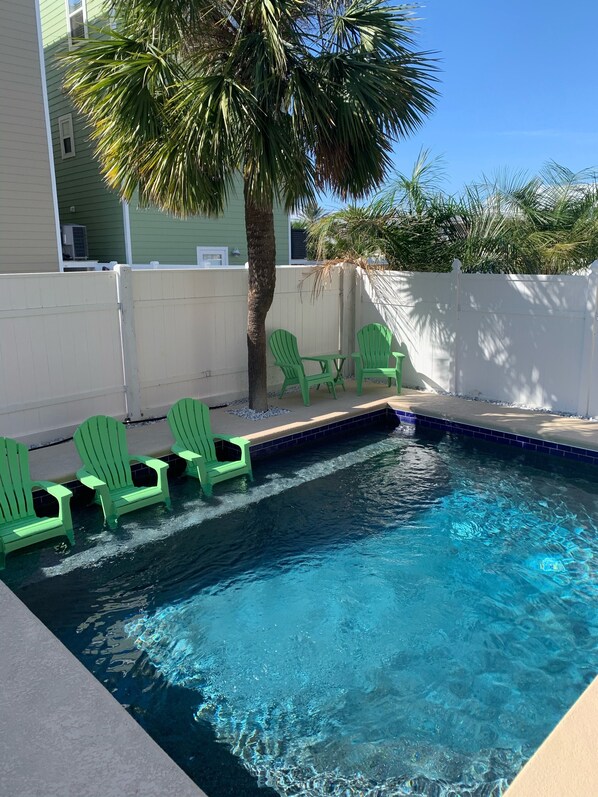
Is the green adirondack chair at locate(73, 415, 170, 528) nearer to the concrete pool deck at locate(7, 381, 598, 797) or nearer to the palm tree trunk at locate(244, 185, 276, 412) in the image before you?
Answer: the concrete pool deck at locate(7, 381, 598, 797)

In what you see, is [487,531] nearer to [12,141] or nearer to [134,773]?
[134,773]

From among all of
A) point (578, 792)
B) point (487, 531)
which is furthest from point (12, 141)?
point (578, 792)

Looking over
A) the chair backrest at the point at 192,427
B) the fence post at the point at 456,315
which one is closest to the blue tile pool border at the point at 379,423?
the chair backrest at the point at 192,427

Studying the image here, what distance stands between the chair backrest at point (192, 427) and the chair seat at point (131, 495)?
0.75 meters

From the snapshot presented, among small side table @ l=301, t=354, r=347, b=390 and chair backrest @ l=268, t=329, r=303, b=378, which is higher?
chair backrest @ l=268, t=329, r=303, b=378

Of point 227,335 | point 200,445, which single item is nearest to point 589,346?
point 227,335

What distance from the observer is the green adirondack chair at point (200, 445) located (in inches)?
226

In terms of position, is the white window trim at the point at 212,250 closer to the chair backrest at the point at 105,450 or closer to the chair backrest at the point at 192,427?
the chair backrest at the point at 192,427

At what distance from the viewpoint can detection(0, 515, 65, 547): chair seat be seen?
4387mm

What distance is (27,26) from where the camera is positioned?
8.73 meters

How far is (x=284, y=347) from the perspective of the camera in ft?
27.6

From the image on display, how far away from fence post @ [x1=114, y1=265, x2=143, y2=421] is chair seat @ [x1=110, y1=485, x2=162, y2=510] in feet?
6.42

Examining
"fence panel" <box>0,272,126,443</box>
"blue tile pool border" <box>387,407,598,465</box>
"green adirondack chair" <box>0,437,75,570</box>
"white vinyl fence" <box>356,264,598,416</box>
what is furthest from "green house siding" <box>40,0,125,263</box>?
"green adirondack chair" <box>0,437,75,570</box>

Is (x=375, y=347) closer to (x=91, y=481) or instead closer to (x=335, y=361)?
(x=335, y=361)
